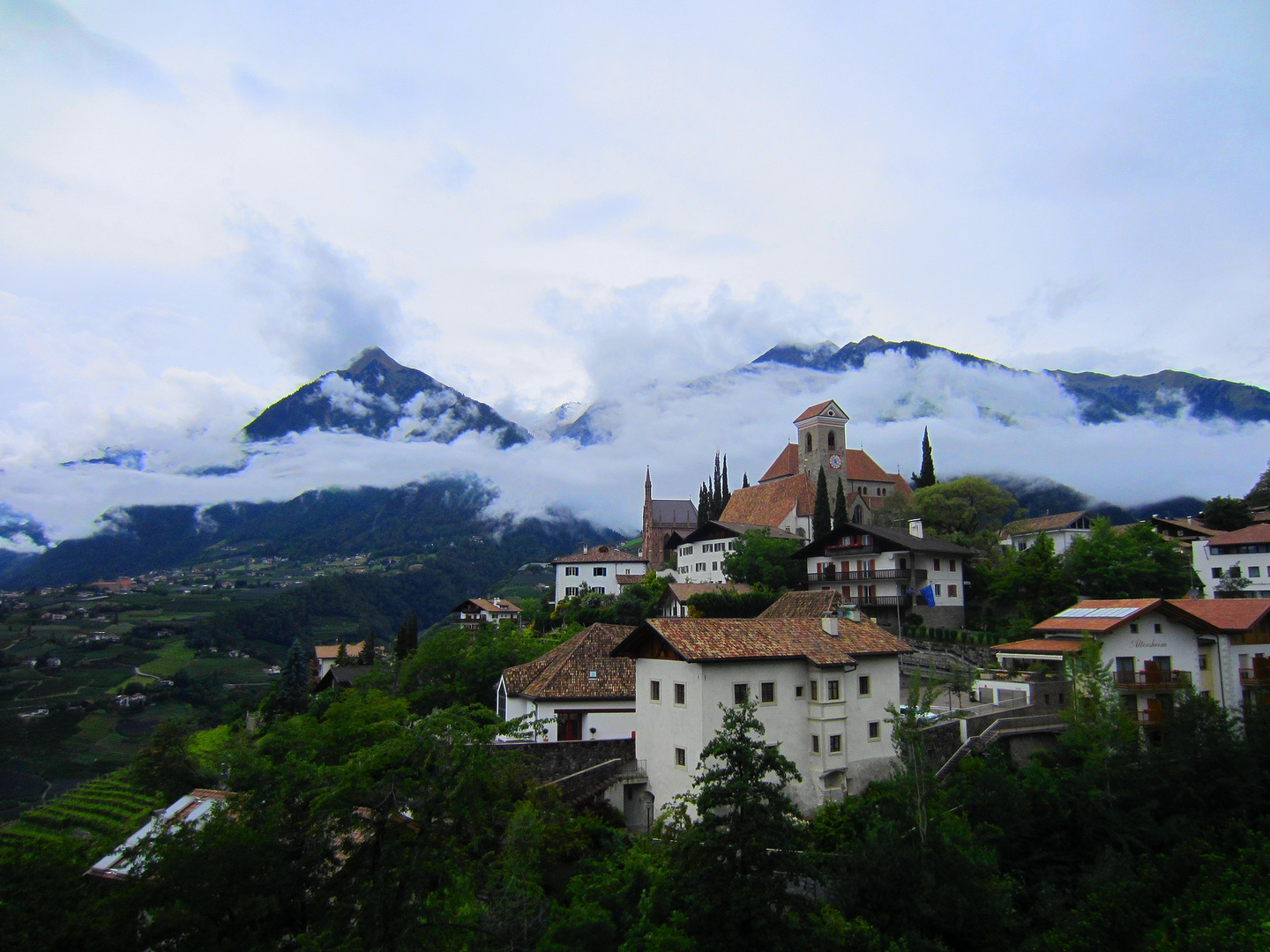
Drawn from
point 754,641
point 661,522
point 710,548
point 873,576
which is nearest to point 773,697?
point 754,641

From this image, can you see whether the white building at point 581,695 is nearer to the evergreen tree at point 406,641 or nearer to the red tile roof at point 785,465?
the evergreen tree at point 406,641

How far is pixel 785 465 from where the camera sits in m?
99.5

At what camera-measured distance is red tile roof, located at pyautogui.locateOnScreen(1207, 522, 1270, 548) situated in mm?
53719

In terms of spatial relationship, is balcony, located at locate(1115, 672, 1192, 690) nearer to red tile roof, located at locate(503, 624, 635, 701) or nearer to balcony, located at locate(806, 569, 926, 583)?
balcony, located at locate(806, 569, 926, 583)

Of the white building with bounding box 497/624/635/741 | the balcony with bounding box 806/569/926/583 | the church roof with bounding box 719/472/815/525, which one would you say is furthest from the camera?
the church roof with bounding box 719/472/815/525

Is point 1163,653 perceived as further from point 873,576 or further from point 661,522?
point 661,522

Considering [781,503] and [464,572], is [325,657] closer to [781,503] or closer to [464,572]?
[781,503]

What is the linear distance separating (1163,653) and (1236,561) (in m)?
28.1

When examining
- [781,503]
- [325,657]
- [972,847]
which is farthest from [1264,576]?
[325,657]

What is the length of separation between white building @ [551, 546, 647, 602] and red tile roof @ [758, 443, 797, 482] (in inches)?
964

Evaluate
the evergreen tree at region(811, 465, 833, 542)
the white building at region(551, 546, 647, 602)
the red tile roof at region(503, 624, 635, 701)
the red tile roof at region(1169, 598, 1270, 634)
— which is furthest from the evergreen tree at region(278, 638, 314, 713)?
the red tile roof at region(1169, 598, 1270, 634)

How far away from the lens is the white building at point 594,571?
84.3 meters

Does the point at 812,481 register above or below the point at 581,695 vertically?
above

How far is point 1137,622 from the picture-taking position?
35.5 m
